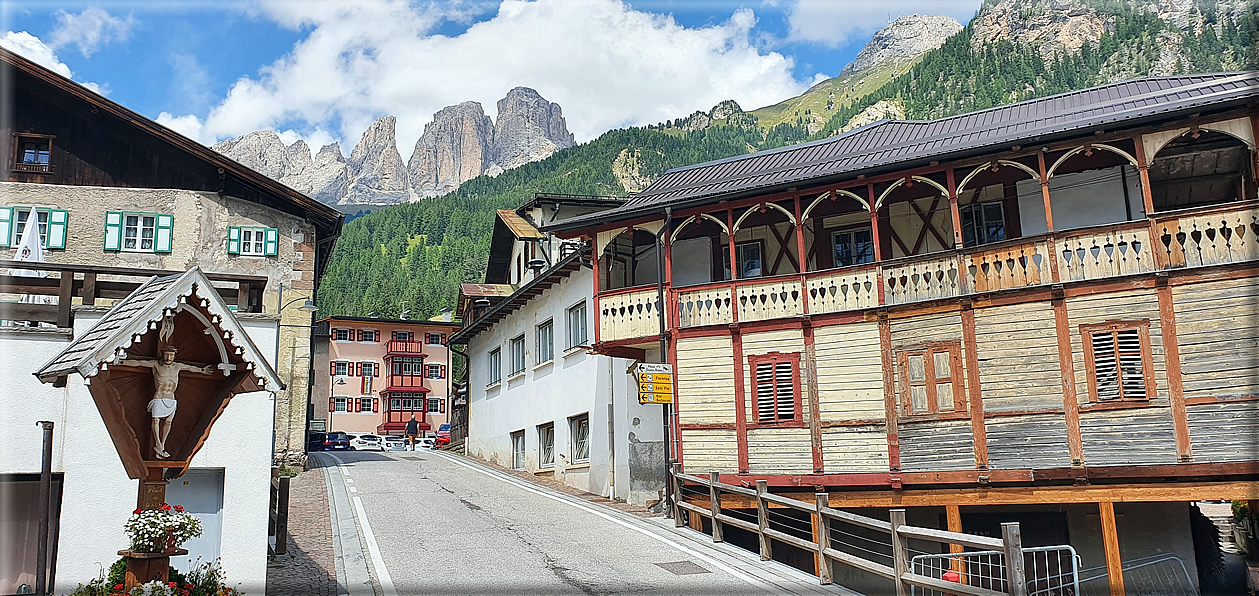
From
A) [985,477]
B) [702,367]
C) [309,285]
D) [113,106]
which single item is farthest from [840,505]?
[113,106]

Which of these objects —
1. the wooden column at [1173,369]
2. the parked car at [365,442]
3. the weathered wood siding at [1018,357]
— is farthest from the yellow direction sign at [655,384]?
the parked car at [365,442]

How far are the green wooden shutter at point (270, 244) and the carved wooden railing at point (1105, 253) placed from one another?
21722mm

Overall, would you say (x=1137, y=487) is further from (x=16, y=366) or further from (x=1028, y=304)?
(x=16, y=366)

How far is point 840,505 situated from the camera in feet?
63.3

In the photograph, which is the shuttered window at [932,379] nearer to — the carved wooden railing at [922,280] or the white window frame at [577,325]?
the carved wooden railing at [922,280]

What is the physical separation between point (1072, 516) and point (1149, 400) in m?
3.95

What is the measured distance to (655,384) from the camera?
68.4 ft

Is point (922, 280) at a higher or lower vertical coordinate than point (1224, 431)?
higher

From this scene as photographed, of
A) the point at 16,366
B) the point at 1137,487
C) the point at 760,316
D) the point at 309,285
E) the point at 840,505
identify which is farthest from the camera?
the point at 309,285

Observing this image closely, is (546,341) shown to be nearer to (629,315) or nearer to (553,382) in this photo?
(553,382)

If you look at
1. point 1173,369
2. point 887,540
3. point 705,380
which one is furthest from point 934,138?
point 887,540

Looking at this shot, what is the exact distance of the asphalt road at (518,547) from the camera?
1252 cm

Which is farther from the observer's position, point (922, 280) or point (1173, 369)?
point (922, 280)

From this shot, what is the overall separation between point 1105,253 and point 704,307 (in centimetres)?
847
